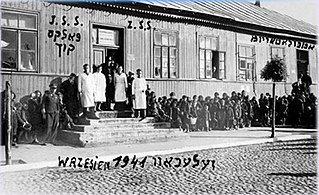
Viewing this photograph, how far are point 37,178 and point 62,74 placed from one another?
17.9ft

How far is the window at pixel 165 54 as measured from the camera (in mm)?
13703

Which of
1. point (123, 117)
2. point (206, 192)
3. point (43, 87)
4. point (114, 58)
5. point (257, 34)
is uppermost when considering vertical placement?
point (257, 34)

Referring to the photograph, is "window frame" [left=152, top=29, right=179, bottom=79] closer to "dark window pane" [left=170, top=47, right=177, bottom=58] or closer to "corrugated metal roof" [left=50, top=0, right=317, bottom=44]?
"dark window pane" [left=170, top=47, right=177, bottom=58]

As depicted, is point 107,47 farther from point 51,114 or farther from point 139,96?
point 51,114

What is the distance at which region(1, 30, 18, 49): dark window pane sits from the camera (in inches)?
395

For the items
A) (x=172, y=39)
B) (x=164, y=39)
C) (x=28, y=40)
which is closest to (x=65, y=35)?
(x=28, y=40)

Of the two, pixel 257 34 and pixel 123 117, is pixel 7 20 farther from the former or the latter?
pixel 257 34

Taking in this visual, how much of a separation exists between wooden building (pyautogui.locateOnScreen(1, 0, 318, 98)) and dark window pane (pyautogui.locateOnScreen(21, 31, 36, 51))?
0.03 meters

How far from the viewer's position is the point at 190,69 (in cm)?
1459

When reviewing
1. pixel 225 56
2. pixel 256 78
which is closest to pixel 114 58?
pixel 225 56

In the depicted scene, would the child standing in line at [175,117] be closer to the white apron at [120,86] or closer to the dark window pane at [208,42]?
the white apron at [120,86]

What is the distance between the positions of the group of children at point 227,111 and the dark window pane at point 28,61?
369 centimetres

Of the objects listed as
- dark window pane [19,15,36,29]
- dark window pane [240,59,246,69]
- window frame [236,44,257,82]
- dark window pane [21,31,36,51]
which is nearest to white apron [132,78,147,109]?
dark window pane [21,31,36,51]

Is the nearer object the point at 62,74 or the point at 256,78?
the point at 62,74
